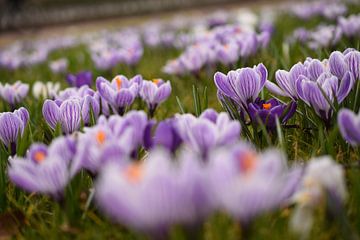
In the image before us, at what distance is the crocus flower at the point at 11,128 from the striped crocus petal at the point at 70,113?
0.12 metres

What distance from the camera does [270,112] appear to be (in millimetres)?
1198

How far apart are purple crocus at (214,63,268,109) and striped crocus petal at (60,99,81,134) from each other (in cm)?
41

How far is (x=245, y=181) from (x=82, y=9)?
70.8ft

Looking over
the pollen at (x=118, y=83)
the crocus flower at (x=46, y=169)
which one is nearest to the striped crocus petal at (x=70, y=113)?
the pollen at (x=118, y=83)

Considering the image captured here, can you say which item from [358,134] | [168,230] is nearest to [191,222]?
[168,230]

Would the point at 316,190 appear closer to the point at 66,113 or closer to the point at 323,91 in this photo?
the point at 323,91

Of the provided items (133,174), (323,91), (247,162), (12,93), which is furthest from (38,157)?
(12,93)

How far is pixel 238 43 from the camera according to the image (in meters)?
2.48

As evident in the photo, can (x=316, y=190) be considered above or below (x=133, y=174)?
below

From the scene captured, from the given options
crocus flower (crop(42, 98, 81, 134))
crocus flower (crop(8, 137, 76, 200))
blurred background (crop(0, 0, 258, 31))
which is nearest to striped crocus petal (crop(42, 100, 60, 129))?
crocus flower (crop(42, 98, 81, 134))

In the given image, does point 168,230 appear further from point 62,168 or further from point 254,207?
point 62,168

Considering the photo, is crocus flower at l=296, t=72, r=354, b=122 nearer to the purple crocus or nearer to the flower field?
the flower field

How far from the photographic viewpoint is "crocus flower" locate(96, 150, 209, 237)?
2.08ft

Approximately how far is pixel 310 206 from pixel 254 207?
18cm
